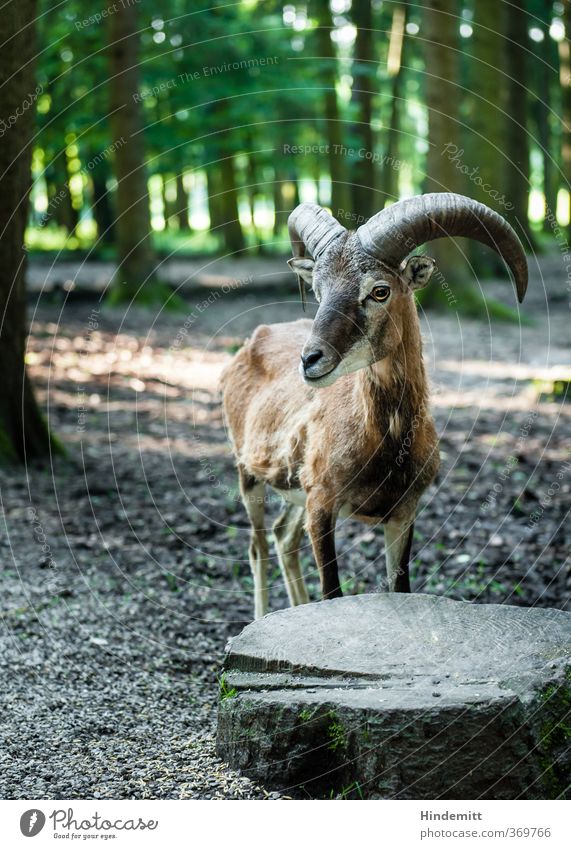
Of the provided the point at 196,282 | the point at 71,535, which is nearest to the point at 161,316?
the point at 196,282

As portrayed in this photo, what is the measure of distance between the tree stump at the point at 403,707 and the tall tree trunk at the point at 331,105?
69.4 ft

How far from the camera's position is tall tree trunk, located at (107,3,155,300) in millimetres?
20094

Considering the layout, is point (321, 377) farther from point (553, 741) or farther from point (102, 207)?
point (102, 207)

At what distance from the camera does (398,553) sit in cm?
663

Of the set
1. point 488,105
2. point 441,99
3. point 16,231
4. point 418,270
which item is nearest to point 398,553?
point 418,270

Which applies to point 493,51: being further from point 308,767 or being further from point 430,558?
point 308,767

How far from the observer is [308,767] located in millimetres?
4762

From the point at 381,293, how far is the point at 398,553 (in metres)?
1.89

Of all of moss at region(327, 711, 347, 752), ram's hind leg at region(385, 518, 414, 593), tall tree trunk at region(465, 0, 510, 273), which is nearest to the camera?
moss at region(327, 711, 347, 752)

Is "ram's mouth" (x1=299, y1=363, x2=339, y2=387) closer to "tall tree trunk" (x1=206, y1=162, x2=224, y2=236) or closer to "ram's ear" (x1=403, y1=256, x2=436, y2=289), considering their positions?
"ram's ear" (x1=403, y1=256, x2=436, y2=289)

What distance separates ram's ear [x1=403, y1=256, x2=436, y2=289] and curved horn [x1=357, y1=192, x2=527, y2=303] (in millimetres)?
82

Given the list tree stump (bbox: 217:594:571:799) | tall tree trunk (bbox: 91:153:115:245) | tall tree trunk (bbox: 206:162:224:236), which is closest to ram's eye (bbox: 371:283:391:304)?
tree stump (bbox: 217:594:571:799)

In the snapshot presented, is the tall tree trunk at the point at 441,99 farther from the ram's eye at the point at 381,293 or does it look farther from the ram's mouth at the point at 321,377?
the ram's mouth at the point at 321,377

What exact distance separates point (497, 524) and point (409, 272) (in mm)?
4049
